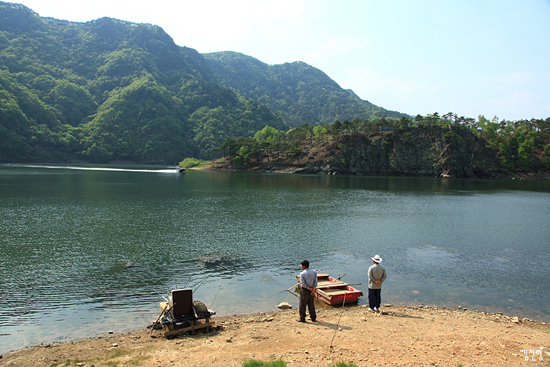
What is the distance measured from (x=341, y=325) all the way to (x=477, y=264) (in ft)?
54.2

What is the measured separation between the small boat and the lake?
148cm

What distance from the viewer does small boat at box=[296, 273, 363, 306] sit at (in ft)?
54.0

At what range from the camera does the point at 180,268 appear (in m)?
21.9

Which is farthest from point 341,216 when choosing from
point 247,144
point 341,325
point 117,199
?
point 247,144

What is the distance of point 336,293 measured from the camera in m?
16.7

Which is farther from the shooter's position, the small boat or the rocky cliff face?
the rocky cliff face

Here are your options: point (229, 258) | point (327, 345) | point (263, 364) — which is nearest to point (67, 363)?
point (263, 364)

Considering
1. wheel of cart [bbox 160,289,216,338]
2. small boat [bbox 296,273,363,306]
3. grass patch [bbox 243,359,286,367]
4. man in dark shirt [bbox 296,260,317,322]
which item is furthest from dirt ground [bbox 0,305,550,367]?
small boat [bbox 296,273,363,306]

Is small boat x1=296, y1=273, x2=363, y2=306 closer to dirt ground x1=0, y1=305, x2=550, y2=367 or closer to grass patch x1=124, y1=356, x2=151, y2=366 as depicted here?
dirt ground x1=0, y1=305, x2=550, y2=367

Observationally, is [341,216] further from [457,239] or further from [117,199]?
[117,199]

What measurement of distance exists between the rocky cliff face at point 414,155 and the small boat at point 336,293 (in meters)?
131

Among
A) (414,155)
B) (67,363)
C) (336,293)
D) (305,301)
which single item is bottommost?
(336,293)

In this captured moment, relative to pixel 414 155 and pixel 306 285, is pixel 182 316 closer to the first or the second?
pixel 306 285

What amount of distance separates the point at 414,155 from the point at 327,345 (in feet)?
515
